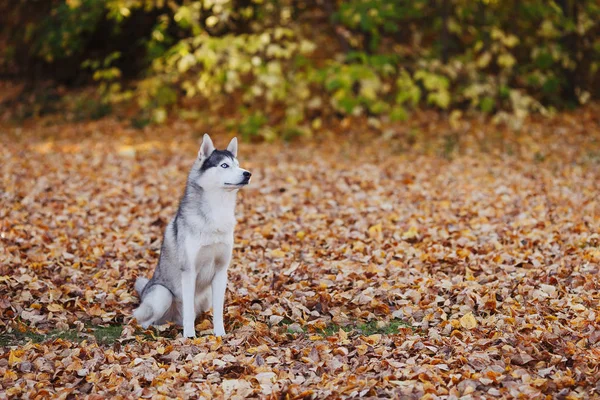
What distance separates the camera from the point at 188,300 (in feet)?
18.0

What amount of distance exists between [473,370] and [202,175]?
98.8 inches

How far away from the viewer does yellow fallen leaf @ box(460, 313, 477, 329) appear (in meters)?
5.34

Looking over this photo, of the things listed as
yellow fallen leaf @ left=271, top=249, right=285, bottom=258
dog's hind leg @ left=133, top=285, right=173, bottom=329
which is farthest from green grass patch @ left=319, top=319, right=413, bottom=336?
yellow fallen leaf @ left=271, top=249, right=285, bottom=258

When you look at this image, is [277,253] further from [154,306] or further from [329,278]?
[154,306]

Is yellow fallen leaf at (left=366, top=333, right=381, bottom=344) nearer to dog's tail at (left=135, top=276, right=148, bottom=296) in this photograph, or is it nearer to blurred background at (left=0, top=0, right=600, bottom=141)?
dog's tail at (left=135, top=276, right=148, bottom=296)

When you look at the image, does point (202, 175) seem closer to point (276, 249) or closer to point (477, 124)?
point (276, 249)

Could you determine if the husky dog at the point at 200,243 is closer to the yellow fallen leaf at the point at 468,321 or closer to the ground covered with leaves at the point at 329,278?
the ground covered with leaves at the point at 329,278

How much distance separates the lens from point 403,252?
7398 millimetres

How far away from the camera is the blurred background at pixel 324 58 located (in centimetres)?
1337

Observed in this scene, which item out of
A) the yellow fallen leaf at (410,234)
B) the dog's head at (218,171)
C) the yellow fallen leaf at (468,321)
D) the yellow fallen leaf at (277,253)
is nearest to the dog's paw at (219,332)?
the dog's head at (218,171)

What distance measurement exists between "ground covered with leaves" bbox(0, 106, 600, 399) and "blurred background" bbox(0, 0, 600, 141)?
172cm

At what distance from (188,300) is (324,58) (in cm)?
1187

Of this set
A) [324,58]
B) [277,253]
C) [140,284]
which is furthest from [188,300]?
[324,58]

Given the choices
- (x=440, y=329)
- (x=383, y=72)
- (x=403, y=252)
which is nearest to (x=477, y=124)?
(x=383, y=72)
